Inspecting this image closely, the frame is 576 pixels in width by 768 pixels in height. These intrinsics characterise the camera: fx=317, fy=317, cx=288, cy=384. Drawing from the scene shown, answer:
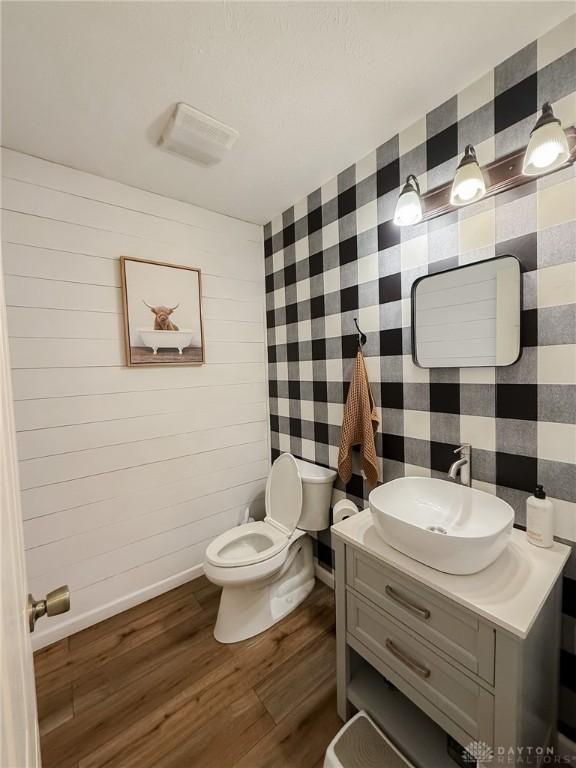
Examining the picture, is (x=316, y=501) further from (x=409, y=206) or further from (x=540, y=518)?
(x=409, y=206)

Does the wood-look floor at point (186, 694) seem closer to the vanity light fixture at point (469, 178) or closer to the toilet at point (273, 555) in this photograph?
the toilet at point (273, 555)

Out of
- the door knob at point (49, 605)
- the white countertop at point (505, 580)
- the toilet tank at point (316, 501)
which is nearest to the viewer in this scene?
the door knob at point (49, 605)

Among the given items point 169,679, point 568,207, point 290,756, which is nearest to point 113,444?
point 169,679

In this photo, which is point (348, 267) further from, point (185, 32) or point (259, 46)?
point (185, 32)

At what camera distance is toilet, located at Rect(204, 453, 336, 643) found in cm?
163

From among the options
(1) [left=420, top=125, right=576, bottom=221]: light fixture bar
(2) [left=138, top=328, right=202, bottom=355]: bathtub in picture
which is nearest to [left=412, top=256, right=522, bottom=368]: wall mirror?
(1) [left=420, top=125, right=576, bottom=221]: light fixture bar

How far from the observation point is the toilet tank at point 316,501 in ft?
6.24

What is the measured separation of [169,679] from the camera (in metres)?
1.46

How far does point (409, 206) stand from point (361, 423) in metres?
1.01

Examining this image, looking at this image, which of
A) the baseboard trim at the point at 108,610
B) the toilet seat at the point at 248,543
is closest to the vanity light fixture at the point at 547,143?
the toilet seat at the point at 248,543

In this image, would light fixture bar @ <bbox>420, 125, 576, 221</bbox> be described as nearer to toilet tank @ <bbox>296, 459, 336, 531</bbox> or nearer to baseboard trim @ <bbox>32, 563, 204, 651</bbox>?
toilet tank @ <bbox>296, 459, 336, 531</bbox>

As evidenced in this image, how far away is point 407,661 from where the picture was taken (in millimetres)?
1060

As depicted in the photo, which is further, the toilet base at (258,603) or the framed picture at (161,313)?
the framed picture at (161,313)

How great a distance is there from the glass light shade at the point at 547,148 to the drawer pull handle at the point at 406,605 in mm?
1449
